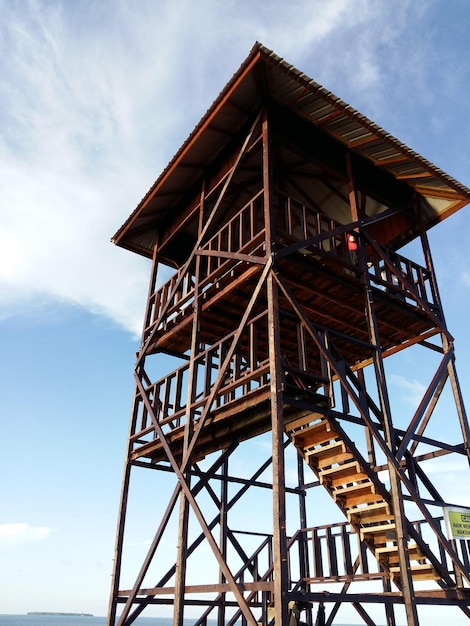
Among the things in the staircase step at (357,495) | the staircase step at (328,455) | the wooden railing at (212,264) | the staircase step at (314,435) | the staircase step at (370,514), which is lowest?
the staircase step at (370,514)

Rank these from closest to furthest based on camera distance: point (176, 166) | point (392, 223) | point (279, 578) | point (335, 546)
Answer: point (279, 578) < point (335, 546) < point (176, 166) < point (392, 223)

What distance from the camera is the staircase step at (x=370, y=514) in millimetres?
9702

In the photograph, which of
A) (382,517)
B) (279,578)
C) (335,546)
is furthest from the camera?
(335,546)

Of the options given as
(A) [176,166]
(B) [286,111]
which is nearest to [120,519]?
(A) [176,166]

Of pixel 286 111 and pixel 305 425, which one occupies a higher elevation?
pixel 286 111

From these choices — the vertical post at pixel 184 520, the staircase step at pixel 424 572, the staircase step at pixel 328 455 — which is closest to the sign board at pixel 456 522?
the staircase step at pixel 424 572

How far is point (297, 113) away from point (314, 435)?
705 centimetres

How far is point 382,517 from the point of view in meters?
9.91

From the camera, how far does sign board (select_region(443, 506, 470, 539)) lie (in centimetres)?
967

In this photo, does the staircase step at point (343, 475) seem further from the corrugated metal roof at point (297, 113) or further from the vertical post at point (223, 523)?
the corrugated metal roof at point (297, 113)

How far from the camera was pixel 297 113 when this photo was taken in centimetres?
1184

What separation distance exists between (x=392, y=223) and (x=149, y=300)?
7137 mm

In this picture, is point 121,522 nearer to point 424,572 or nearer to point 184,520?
point 184,520

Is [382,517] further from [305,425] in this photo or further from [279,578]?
[279,578]
